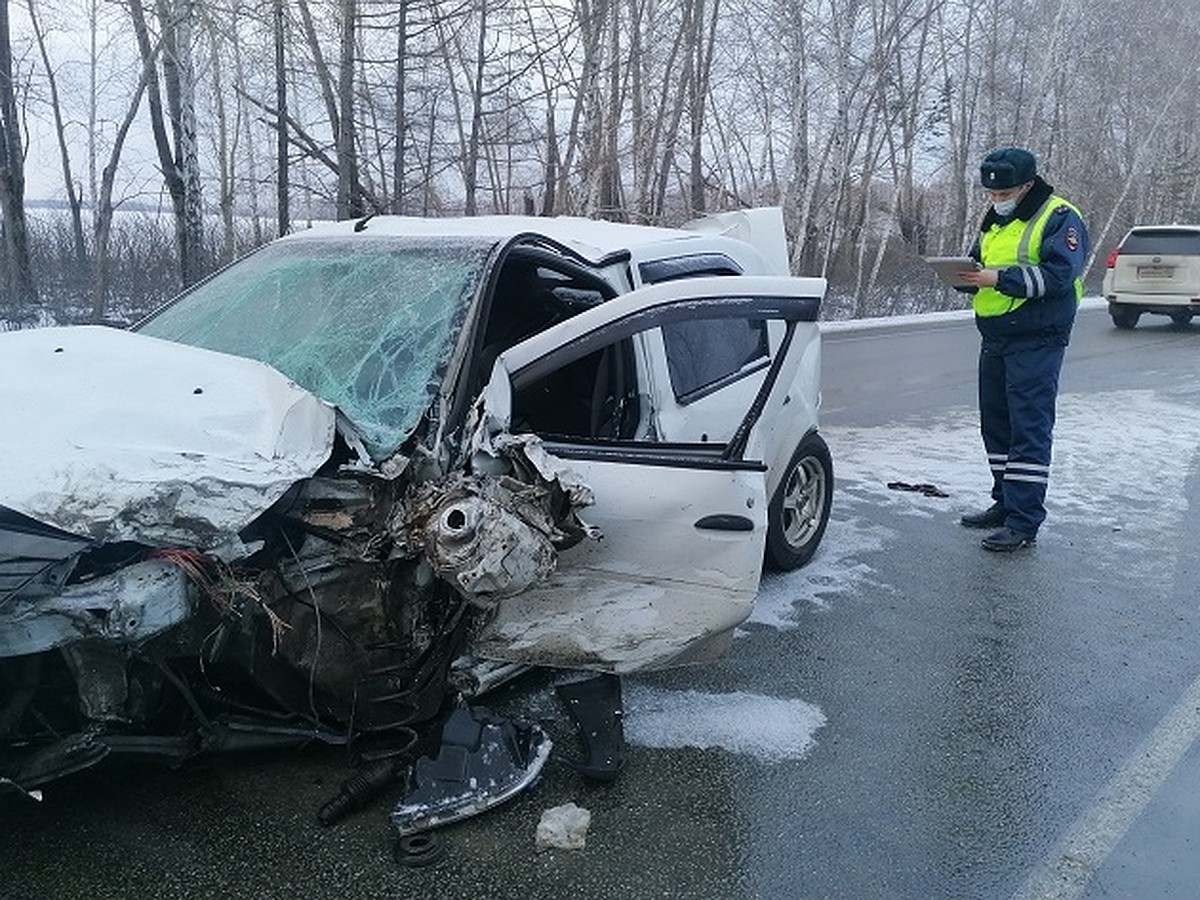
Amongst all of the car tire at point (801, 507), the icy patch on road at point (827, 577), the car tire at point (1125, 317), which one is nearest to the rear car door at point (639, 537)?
the icy patch on road at point (827, 577)

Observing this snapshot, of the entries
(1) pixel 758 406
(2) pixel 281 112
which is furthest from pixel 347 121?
(1) pixel 758 406

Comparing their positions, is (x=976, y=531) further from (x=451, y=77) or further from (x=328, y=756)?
(x=451, y=77)

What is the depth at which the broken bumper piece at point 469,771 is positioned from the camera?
2.80 m

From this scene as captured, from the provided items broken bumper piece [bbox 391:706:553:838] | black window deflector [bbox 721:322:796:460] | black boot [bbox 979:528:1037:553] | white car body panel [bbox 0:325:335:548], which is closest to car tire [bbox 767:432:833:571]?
black boot [bbox 979:528:1037:553]

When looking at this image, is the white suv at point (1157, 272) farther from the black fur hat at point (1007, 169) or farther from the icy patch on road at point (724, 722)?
the icy patch on road at point (724, 722)

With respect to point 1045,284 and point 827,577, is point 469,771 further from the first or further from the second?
point 1045,284

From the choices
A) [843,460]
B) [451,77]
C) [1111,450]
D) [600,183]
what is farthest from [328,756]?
[600,183]

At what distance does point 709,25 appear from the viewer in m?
22.6

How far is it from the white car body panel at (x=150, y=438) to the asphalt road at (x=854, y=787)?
929mm

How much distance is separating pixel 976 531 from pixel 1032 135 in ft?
95.1

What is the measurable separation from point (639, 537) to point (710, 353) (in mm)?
1510

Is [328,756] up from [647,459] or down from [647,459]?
down

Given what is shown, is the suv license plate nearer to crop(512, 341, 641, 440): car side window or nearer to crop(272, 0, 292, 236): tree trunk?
crop(272, 0, 292, 236): tree trunk

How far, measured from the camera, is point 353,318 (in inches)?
139
